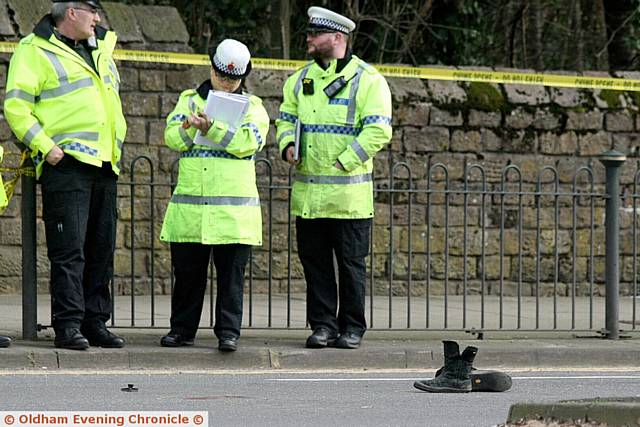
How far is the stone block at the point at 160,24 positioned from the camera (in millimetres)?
13438

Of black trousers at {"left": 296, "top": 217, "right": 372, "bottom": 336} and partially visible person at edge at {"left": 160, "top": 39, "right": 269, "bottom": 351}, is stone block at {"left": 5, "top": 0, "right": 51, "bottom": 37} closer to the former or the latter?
partially visible person at edge at {"left": 160, "top": 39, "right": 269, "bottom": 351}

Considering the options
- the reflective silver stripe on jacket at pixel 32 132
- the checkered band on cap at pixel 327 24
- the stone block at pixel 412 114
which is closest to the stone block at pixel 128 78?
the stone block at pixel 412 114

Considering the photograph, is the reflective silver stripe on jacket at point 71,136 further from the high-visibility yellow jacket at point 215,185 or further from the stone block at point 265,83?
the stone block at point 265,83

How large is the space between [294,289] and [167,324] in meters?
2.88

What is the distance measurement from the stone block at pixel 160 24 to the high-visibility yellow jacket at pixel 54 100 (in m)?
3.87

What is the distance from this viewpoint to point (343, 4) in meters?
18.9

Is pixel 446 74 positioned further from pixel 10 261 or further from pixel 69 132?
pixel 69 132

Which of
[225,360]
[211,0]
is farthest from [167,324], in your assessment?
[211,0]

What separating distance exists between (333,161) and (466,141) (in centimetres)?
450

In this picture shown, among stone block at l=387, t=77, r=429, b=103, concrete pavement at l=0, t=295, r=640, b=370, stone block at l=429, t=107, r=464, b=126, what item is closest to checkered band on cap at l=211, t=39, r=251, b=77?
concrete pavement at l=0, t=295, r=640, b=370

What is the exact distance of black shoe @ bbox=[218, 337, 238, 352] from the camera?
971 centimetres

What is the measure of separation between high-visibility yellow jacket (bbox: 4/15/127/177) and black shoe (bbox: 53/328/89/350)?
1050mm

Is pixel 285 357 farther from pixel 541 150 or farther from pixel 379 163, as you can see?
pixel 541 150

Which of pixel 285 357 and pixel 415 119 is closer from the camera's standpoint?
pixel 285 357
